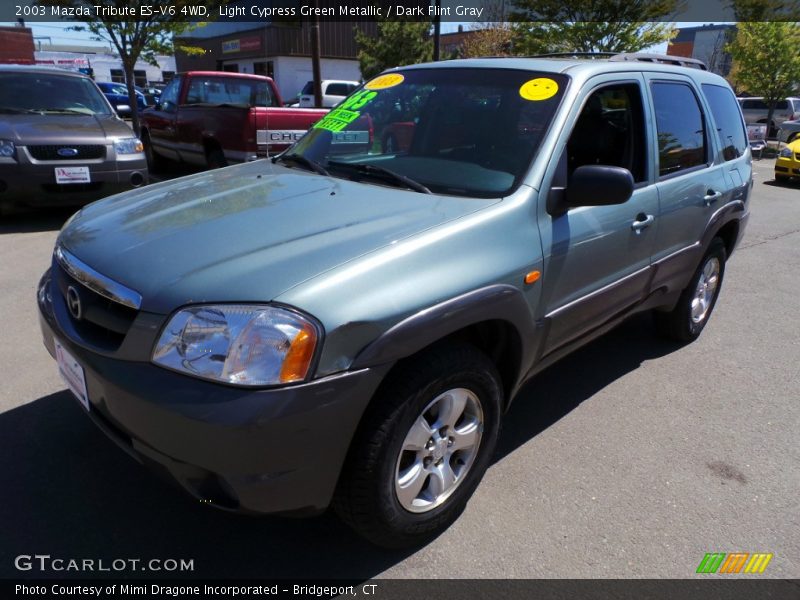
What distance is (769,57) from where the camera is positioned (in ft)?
65.7

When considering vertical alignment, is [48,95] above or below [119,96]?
above

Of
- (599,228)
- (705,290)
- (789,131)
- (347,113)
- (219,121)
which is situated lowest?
(789,131)

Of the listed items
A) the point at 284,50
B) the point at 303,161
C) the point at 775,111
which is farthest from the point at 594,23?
the point at 284,50

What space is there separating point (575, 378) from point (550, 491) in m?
1.24

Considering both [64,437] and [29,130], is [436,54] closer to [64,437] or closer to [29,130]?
[29,130]

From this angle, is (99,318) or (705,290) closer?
(99,318)

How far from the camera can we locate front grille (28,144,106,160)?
6.47 metres

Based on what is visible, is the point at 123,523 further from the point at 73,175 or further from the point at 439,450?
the point at 73,175

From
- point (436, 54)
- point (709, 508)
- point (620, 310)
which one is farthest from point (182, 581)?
point (436, 54)

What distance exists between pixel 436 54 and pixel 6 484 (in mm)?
15248

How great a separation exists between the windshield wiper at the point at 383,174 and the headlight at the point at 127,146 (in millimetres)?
4894

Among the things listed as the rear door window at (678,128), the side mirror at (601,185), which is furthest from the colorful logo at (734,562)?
the rear door window at (678,128)

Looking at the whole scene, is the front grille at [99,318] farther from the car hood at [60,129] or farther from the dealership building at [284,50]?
the dealership building at [284,50]

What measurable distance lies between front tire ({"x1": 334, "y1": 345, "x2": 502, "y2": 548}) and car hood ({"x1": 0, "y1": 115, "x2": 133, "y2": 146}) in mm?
6098
